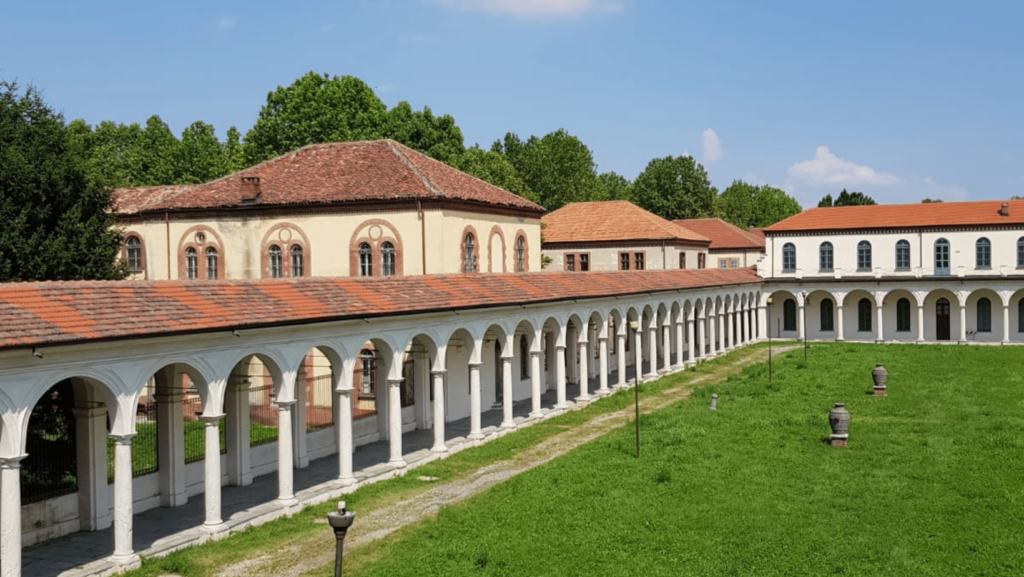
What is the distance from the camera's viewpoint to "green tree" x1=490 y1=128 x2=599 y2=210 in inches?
3324

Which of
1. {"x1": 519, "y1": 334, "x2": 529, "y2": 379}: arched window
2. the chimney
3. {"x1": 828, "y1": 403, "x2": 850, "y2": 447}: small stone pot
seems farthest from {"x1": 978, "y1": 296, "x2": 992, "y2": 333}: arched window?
the chimney

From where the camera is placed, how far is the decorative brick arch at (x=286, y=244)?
31672 millimetres

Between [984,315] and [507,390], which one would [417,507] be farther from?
[984,315]

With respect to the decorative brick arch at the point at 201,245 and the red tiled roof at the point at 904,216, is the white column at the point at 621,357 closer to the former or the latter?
the decorative brick arch at the point at 201,245

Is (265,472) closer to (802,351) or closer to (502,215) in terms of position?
(502,215)

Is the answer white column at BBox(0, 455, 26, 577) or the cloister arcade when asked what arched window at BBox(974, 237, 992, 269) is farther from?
white column at BBox(0, 455, 26, 577)

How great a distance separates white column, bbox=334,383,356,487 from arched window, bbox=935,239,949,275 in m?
41.4

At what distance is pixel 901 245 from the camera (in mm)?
50938

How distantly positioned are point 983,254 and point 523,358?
29928 millimetres

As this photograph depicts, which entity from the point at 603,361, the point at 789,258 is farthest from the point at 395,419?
the point at 789,258

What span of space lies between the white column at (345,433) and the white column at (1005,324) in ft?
136

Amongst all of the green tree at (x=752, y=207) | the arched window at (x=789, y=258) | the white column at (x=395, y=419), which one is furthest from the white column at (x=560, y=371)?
the green tree at (x=752, y=207)

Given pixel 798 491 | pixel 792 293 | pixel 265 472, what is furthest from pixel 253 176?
pixel 792 293

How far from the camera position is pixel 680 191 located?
88438 mm
